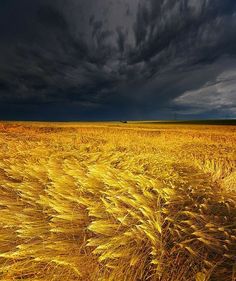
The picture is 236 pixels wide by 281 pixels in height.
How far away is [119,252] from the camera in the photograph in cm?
171

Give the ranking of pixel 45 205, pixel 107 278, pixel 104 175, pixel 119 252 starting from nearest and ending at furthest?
pixel 107 278 < pixel 119 252 < pixel 45 205 < pixel 104 175

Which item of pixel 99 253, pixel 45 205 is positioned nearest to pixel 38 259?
pixel 99 253

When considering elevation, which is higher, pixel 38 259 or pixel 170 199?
pixel 170 199

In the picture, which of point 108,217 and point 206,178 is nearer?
point 108,217

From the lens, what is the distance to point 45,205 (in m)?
2.28

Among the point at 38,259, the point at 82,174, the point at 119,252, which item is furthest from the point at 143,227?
the point at 82,174

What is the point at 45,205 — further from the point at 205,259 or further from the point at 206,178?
the point at 206,178

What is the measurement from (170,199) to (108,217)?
62 centimetres

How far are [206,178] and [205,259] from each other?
5.58ft

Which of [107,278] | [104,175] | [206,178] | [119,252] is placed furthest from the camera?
[206,178]

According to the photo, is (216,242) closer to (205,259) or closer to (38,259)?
(205,259)

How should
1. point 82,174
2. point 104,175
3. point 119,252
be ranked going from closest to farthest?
1. point 119,252
2. point 104,175
3. point 82,174

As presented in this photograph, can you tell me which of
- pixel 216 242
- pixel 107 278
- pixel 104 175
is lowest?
pixel 107 278

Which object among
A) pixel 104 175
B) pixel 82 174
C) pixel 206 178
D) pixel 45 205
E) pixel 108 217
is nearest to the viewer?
pixel 108 217
